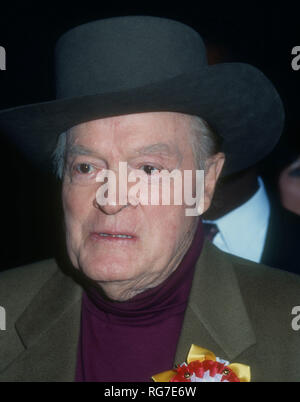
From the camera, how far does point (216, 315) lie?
6.21ft

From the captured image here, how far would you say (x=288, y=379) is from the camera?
1.71 m

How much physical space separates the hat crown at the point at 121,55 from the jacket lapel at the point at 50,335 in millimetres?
960

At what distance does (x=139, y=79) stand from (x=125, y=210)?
20.1 inches

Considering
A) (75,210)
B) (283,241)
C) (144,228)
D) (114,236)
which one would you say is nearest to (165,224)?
(144,228)

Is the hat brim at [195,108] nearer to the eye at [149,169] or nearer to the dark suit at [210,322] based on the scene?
the eye at [149,169]

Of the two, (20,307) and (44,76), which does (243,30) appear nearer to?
(44,76)

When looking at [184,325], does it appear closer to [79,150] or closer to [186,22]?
[79,150]

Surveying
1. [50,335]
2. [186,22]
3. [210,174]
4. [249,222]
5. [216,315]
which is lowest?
[50,335]

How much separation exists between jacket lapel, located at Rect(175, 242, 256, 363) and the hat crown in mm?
883

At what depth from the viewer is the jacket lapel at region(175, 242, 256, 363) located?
179cm

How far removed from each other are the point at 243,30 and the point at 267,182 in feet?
4.57

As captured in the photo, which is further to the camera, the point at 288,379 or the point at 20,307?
the point at 20,307

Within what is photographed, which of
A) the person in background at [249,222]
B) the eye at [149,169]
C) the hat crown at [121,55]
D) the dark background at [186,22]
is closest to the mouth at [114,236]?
the eye at [149,169]

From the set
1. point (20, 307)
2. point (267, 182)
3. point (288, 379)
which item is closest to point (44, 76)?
point (267, 182)
